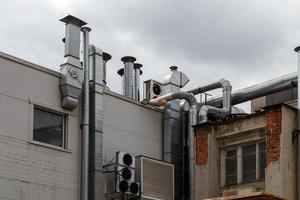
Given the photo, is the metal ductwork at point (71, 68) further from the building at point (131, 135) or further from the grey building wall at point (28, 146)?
the grey building wall at point (28, 146)

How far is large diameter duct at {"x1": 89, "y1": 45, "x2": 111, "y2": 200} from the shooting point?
19.2m

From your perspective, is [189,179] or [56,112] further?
[189,179]

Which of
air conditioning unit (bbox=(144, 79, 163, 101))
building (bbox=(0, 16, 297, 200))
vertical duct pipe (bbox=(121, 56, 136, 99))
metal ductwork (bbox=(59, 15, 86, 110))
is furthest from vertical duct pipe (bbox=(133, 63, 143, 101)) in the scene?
metal ductwork (bbox=(59, 15, 86, 110))

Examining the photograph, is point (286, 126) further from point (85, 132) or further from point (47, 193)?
point (47, 193)

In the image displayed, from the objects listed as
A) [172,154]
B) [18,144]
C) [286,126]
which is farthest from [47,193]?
[286,126]

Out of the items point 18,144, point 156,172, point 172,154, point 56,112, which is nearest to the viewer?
point 18,144

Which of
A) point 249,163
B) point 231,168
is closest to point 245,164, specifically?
point 249,163

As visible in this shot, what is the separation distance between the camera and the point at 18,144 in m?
17.7

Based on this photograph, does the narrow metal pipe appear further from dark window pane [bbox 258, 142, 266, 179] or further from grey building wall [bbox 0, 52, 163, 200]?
dark window pane [bbox 258, 142, 266, 179]

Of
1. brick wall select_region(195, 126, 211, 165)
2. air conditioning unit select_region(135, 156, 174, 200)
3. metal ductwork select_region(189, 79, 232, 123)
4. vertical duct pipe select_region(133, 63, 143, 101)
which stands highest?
vertical duct pipe select_region(133, 63, 143, 101)

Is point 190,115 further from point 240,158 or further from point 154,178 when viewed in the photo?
point 154,178

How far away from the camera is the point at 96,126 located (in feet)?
64.2

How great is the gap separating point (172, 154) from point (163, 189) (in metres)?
1.69

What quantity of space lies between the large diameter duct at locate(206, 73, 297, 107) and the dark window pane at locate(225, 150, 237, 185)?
7.94ft
